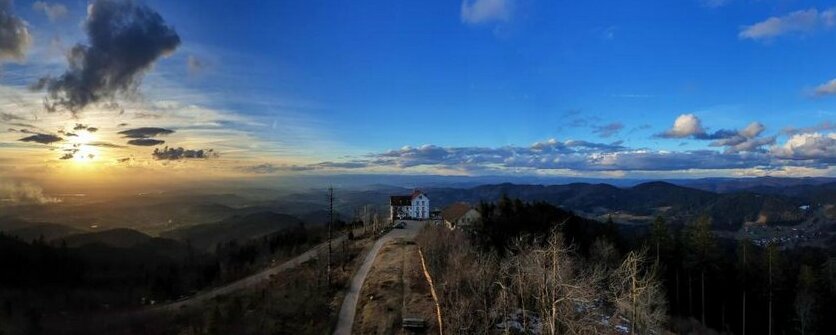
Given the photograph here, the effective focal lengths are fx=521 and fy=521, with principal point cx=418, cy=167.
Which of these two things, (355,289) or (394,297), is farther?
(355,289)

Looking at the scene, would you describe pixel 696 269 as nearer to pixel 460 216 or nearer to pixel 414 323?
pixel 460 216

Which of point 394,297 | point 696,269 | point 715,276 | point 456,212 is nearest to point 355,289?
point 394,297

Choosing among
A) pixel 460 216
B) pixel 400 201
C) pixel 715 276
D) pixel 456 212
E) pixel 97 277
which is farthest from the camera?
pixel 97 277

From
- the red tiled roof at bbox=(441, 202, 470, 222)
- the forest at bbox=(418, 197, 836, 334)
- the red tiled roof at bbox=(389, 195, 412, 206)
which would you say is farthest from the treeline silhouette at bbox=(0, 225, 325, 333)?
the forest at bbox=(418, 197, 836, 334)

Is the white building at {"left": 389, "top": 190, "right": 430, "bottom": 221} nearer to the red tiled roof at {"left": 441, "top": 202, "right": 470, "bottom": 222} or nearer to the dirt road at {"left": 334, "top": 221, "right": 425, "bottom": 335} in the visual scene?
the red tiled roof at {"left": 441, "top": 202, "right": 470, "bottom": 222}

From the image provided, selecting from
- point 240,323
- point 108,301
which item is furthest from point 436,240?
point 108,301

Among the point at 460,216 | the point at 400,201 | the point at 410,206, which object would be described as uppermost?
the point at 400,201

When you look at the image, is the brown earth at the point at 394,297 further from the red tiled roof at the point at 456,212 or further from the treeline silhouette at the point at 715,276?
the red tiled roof at the point at 456,212
